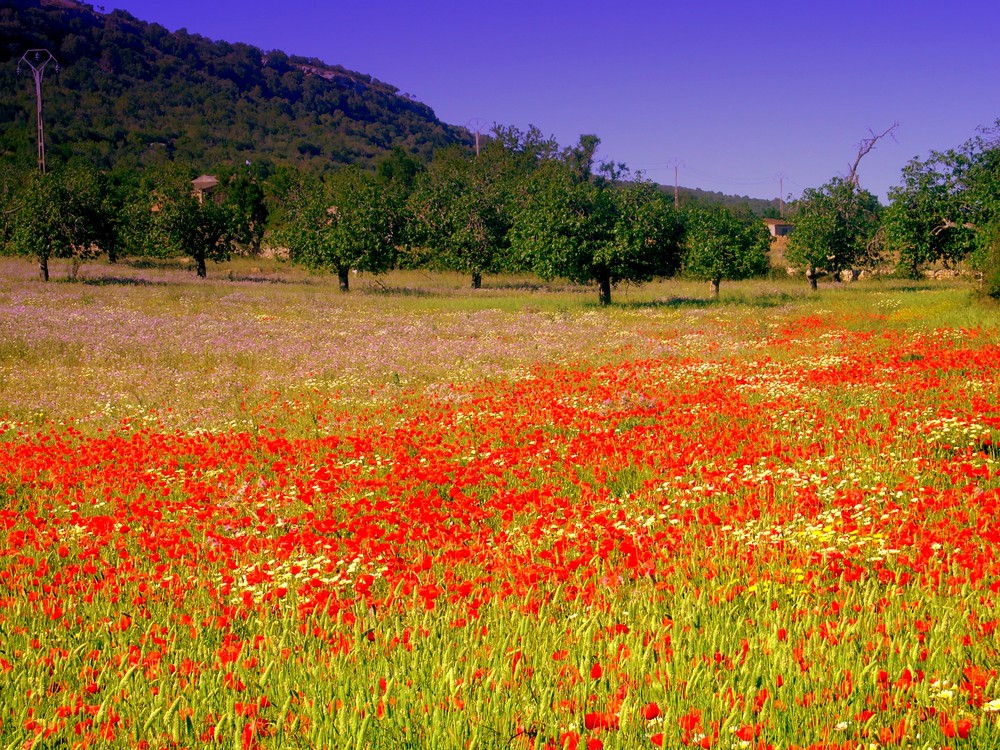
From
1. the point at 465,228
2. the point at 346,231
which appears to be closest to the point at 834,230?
the point at 465,228

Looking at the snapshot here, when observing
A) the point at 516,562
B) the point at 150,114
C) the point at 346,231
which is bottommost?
the point at 516,562

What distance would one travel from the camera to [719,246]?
145ft

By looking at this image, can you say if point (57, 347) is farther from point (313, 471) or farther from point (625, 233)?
point (625, 233)

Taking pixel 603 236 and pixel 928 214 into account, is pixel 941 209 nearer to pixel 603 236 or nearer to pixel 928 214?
pixel 928 214

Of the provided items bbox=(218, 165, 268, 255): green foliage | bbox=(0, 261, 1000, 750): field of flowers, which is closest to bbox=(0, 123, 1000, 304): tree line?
bbox=(218, 165, 268, 255): green foliage

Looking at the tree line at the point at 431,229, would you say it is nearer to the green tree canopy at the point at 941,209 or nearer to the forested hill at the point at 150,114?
the green tree canopy at the point at 941,209

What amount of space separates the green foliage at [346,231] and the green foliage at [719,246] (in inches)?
747

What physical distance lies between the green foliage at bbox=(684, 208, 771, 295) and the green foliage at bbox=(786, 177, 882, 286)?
4.10 metres

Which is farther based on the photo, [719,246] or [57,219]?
[719,246]

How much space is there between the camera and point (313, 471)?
8.68 meters

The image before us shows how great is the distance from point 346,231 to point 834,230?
3138 centimetres

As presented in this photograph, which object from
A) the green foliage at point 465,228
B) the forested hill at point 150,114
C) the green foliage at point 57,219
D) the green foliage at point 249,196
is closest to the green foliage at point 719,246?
the green foliage at point 465,228

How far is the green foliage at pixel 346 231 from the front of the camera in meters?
47.1

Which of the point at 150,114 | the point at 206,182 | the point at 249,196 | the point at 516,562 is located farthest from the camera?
the point at 150,114
